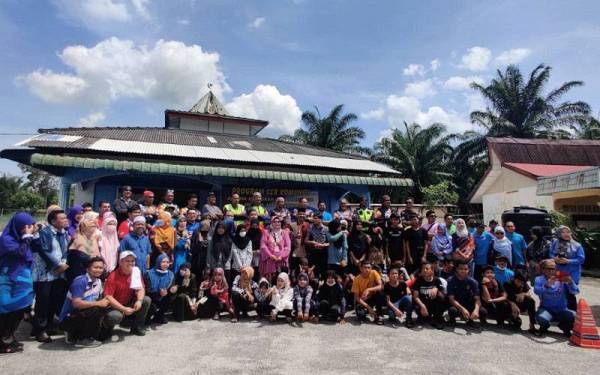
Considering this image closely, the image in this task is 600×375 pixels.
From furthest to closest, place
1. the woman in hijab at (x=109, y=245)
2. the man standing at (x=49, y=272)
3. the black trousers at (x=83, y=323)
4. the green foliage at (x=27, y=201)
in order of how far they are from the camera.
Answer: the green foliage at (x=27, y=201) < the woman in hijab at (x=109, y=245) < the man standing at (x=49, y=272) < the black trousers at (x=83, y=323)

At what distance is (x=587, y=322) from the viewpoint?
4.98 m

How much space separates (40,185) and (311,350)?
5981 centimetres

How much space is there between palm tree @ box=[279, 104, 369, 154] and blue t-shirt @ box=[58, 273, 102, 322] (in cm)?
2531

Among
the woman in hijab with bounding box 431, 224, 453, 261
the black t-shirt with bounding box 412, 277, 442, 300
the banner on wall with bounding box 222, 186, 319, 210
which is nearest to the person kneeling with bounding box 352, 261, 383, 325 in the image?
the black t-shirt with bounding box 412, 277, 442, 300

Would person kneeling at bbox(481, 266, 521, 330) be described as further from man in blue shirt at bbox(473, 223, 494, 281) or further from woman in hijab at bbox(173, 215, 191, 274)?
woman in hijab at bbox(173, 215, 191, 274)

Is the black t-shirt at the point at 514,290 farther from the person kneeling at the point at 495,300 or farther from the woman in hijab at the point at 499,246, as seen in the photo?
the woman in hijab at the point at 499,246

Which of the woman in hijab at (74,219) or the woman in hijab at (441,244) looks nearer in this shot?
the woman in hijab at (74,219)

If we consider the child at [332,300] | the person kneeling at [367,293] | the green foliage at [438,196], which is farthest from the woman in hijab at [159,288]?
the green foliage at [438,196]

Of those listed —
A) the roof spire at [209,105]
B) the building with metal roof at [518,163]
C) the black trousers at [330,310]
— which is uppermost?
the roof spire at [209,105]

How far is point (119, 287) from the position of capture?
4.84 metres

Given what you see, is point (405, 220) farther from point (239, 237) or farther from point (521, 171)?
point (521, 171)

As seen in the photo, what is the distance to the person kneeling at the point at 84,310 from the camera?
4395mm

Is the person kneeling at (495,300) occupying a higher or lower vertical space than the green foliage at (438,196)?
lower

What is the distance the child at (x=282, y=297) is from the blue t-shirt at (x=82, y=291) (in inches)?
99.0
